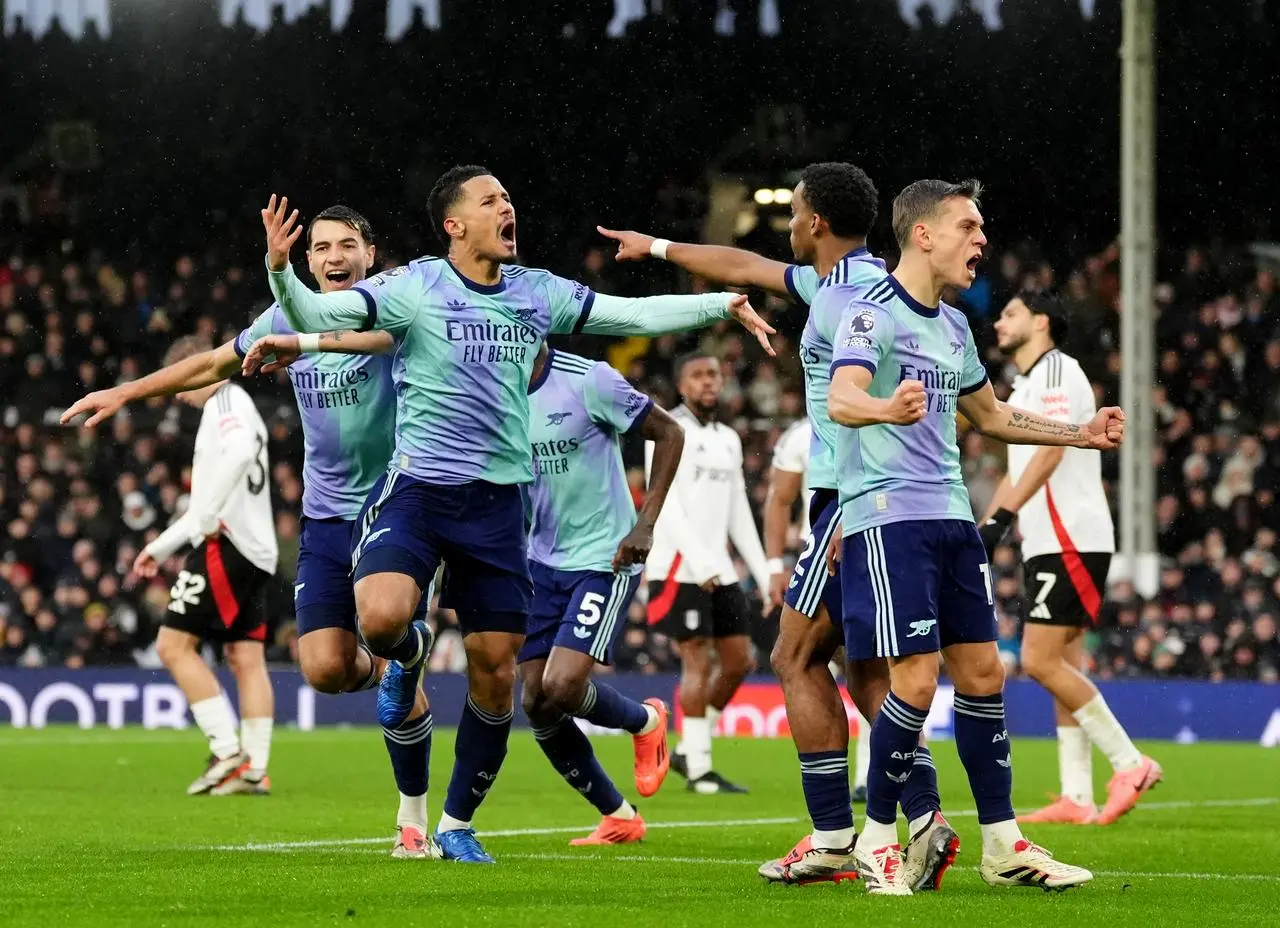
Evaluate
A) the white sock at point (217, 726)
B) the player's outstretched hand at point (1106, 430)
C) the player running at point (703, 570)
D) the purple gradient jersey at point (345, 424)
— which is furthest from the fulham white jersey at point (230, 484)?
the player's outstretched hand at point (1106, 430)

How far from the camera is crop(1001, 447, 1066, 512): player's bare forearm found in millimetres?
9953

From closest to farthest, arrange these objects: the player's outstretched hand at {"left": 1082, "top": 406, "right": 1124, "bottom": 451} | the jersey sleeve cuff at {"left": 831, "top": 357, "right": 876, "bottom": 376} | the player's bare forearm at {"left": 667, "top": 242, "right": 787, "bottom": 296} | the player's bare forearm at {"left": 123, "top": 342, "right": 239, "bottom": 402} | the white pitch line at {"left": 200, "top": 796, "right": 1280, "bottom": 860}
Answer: the jersey sleeve cuff at {"left": 831, "top": 357, "right": 876, "bottom": 376} → the player's outstretched hand at {"left": 1082, "top": 406, "right": 1124, "bottom": 451} → the player's bare forearm at {"left": 667, "top": 242, "right": 787, "bottom": 296} → the player's bare forearm at {"left": 123, "top": 342, "right": 239, "bottom": 402} → the white pitch line at {"left": 200, "top": 796, "right": 1280, "bottom": 860}

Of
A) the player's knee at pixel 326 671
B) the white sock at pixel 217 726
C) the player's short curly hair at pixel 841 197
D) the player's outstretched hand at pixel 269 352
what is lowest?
the white sock at pixel 217 726

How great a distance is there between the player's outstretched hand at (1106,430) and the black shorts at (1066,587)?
3.36 m

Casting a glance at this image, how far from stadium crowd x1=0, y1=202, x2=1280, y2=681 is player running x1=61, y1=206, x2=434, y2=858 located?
12.8 m

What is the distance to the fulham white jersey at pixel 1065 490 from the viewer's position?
10352mm

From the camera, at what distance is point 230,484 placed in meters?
12.0

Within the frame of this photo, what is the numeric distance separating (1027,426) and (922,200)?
3.03 feet

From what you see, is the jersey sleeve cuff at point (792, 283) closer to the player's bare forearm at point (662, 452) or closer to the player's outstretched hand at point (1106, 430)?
the player's outstretched hand at point (1106, 430)

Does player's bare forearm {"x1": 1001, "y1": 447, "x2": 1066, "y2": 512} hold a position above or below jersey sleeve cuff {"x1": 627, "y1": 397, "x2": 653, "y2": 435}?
below

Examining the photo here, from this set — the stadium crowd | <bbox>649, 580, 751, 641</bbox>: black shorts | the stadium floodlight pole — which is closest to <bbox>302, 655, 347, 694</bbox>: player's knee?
<bbox>649, 580, 751, 641</bbox>: black shorts

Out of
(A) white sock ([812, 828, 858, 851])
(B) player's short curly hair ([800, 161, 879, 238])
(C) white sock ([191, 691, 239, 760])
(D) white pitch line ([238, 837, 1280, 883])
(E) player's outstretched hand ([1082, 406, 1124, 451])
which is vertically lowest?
(C) white sock ([191, 691, 239, 760])

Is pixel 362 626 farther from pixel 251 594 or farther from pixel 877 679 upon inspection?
pixel 251 594

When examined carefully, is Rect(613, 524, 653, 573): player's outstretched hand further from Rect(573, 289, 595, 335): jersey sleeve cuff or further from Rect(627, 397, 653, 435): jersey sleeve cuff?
Rect(573, 289, 595, 335): jersey sleeve cuff
